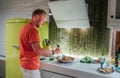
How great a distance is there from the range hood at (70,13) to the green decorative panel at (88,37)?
A: 0.12 meters

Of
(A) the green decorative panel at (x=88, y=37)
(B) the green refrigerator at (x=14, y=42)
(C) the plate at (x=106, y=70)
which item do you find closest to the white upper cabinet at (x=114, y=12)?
(A) the green decorative panel at (x=88, y=37)

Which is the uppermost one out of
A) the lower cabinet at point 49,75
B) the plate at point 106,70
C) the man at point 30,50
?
the man at point 30,50

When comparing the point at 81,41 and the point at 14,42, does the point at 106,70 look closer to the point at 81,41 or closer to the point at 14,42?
the point at 81,41

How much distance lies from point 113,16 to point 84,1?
1.59 feet

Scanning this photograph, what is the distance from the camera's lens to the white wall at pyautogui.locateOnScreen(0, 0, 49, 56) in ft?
10.7

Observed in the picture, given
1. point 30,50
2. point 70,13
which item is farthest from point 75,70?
point 70,13

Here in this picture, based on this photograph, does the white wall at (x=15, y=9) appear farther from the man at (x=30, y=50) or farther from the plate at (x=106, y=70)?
the plate at (x=106, y=70)

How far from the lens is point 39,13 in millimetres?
2289

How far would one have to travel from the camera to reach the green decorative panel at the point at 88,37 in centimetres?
258

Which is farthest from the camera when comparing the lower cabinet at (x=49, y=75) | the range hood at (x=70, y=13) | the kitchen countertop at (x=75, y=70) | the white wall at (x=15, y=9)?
the white wall at (x=15, y=9)

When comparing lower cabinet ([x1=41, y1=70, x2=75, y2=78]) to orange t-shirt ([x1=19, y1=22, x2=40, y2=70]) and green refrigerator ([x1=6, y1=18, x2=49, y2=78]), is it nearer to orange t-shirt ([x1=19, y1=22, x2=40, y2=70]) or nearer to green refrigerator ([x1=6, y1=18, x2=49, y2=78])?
orange t-shirt ([x1=19, y1=22, x2=40, y2=70])

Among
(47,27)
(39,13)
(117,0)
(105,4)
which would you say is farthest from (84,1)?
(47,27)

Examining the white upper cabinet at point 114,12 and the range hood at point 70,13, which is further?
the range hood at point 70,13

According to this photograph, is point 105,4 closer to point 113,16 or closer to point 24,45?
point 113,16
